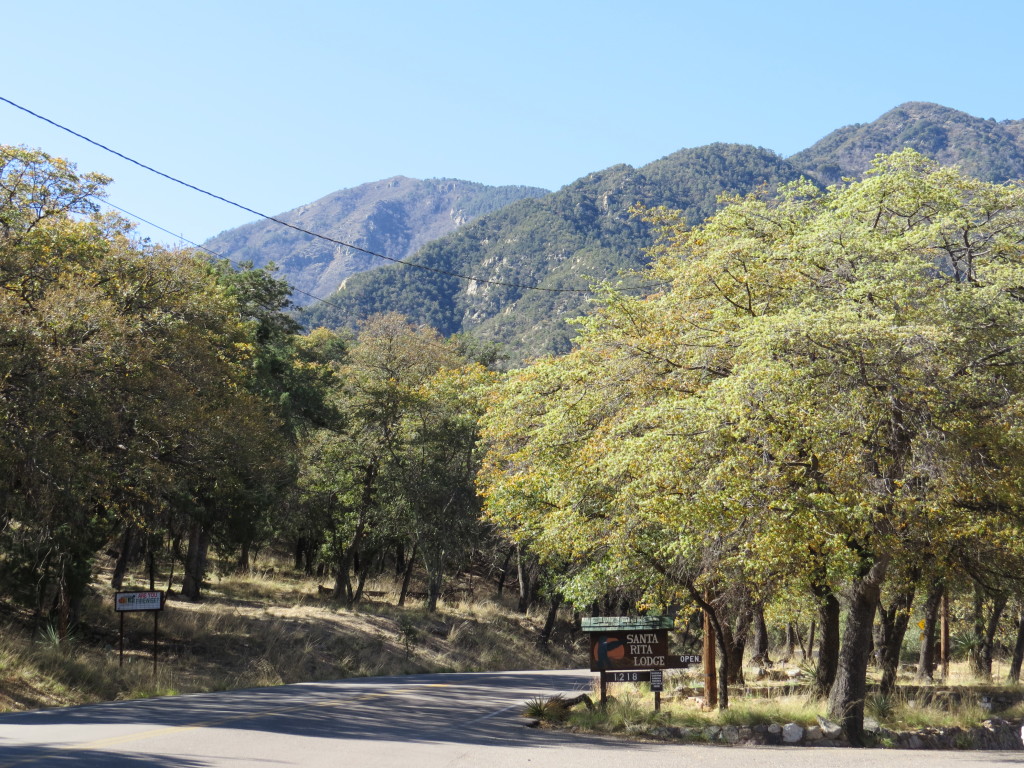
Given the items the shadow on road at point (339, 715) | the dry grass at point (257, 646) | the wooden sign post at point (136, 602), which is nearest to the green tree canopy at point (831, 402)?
the shadow on road at point (339, 715)

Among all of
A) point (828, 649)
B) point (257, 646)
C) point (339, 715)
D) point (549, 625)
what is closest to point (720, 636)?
point (828, 649)

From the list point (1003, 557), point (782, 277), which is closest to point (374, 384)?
point (782, 277)

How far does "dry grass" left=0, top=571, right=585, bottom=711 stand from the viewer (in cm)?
1669

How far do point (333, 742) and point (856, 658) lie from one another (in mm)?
8285

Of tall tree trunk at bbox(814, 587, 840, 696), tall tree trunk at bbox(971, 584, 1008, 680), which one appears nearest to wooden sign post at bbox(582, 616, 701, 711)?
tall tree trunk at bbox(814, 587, 840, 696)

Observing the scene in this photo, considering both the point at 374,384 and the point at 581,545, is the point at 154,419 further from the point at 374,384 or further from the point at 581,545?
the point at 374,384

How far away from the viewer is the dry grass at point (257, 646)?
16688mm

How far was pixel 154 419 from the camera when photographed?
1795 centimetres

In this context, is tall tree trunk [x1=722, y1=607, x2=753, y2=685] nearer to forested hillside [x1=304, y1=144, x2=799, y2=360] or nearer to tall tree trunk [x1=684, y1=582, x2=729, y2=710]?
tall tree trunk [x1=684, y1=582, x2=729, y2=710]

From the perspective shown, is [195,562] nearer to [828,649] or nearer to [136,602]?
→ [136,602]

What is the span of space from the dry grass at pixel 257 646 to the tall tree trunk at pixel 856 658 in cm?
1211

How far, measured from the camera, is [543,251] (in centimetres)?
16650

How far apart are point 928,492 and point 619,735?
5615 millimetres

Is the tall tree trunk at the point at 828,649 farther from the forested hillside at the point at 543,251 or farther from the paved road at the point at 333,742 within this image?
the forested hillside at the point at 543,251
